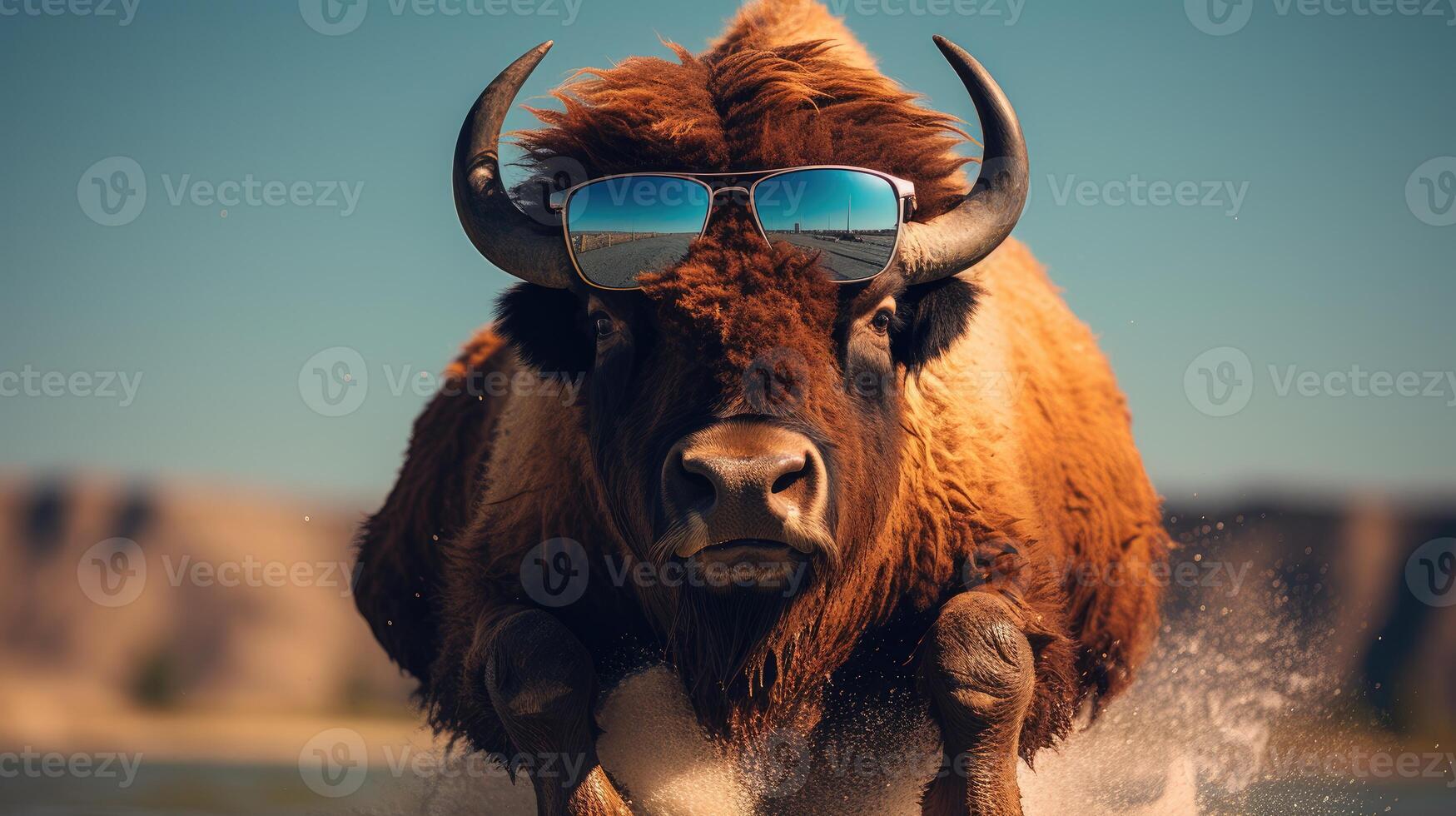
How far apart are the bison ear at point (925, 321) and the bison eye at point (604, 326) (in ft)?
2.87

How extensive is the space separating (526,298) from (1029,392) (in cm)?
209

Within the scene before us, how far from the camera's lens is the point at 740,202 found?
146 inches

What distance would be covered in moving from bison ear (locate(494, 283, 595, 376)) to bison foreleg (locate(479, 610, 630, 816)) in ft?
2.77

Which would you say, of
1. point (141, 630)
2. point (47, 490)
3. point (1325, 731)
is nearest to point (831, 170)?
point (1325, 731)

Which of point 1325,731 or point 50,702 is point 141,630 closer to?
point 50,702

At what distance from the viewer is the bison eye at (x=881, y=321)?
3883 millimetres

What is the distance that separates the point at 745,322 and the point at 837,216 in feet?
1.61
